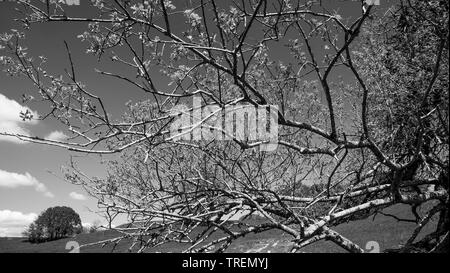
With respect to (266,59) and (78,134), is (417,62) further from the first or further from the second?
(78,134)

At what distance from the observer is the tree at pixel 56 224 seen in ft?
263

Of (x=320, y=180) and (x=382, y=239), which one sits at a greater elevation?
(x=320, y=180)

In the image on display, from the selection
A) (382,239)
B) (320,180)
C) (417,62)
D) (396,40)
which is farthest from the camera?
(382,239)

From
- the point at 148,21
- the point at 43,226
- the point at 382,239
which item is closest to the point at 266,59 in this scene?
the point at 148,21

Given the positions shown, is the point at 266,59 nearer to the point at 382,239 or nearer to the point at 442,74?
the point at 442,74

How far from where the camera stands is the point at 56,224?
3246 inches

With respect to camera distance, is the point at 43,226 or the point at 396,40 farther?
the point at 43,226

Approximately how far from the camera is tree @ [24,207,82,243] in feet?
263
